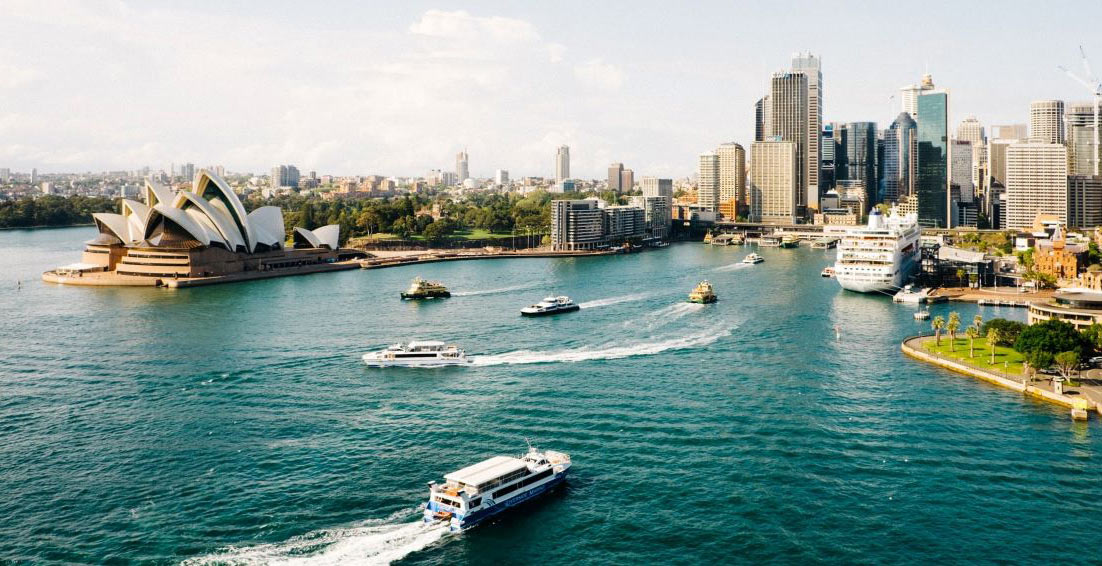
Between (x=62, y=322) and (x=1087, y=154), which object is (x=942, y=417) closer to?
(x=62, y=322)

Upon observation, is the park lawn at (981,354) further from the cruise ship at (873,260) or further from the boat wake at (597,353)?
the cruise ship at (873,260)

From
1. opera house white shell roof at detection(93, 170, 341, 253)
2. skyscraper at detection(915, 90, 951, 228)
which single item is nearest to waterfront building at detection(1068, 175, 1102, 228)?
skyscraper at detection(915, 90, 951, 228)

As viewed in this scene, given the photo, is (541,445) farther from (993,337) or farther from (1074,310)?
(1074,310)

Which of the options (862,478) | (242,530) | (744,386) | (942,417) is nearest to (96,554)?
(242,530)

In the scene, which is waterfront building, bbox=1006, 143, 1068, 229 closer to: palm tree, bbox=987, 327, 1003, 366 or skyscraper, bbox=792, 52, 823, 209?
skyscraper, bbox=792, 52, 823, 209

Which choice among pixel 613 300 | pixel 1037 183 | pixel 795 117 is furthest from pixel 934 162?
pixel 613 300
